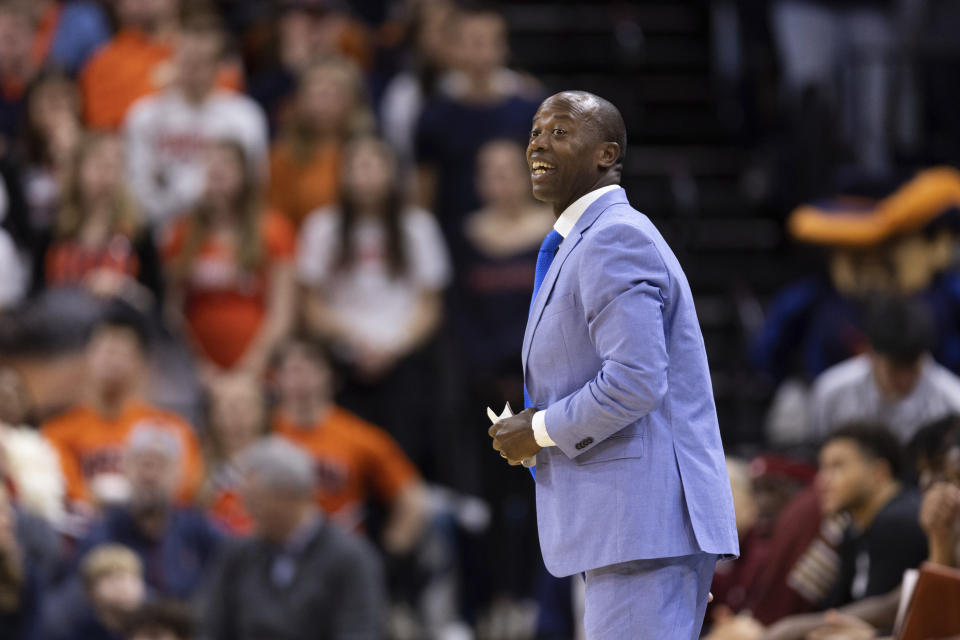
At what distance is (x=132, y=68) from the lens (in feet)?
26.1

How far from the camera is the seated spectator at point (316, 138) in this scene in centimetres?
759

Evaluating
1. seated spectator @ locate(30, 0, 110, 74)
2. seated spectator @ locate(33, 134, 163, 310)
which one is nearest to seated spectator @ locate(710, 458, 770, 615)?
seated spectator @ locate(33, 134, 163, 310)

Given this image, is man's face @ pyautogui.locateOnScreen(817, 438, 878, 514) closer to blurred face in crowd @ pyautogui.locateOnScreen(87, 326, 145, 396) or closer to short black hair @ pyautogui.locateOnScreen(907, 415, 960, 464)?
short black hair @ pyautogui.locateOnScreen(907, 415, 960, 464)

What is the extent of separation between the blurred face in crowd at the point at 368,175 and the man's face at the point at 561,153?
4.51m

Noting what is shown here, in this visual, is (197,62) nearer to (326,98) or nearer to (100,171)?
(326,98)

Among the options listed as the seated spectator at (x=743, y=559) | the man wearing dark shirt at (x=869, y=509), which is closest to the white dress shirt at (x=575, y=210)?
the man wearing dark shirt at (x=869, y=509)

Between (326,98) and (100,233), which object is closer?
(100,233)

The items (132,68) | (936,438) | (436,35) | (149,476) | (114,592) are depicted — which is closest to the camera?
(936,438)

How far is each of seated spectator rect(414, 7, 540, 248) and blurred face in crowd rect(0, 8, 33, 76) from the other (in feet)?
6.67

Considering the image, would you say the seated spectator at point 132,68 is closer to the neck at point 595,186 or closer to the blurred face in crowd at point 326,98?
the blurred face in crowd at point 326,98

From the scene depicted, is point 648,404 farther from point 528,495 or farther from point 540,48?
point 540,48

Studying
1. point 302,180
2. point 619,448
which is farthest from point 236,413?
point 619,448

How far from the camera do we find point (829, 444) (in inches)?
182

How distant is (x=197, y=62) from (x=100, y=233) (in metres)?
1.05
